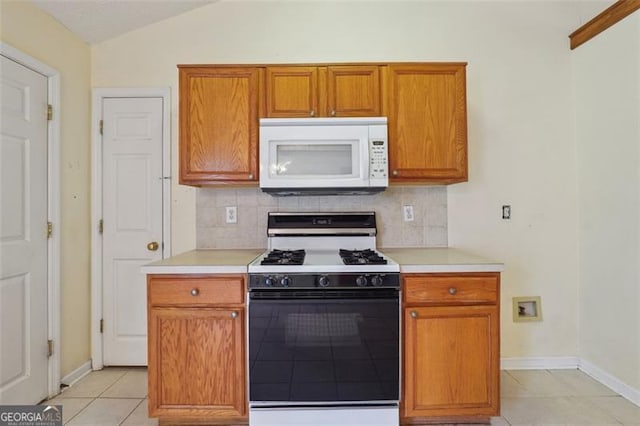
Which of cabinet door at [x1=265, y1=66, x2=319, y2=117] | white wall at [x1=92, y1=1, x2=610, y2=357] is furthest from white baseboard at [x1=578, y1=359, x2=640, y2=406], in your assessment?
cabinet door at [x1=265, y1=66, x2=319, y2=117]

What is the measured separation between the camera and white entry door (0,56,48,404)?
1884 mm

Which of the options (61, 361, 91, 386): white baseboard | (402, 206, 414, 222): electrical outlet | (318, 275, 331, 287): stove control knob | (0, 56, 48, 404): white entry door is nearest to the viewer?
(318, 275, 331, 287): stove control knob

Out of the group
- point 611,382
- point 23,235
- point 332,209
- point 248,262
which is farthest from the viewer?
point 332,209

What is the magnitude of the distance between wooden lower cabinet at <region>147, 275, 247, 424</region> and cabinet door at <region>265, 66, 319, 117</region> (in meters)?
1.06

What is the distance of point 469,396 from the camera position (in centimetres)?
181

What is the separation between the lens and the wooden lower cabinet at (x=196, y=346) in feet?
5.89

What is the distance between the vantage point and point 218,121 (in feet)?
7.04

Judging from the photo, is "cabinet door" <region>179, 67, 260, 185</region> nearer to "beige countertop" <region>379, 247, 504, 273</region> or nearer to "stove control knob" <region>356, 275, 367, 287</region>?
"stove control knob" <region>356, 275, 367, 287</region>

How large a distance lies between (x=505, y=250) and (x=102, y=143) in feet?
10.1

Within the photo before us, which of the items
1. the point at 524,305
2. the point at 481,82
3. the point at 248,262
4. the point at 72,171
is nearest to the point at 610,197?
the point at 524,305

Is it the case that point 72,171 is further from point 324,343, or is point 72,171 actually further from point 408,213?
point 408,213

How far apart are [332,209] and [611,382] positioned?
2.15m

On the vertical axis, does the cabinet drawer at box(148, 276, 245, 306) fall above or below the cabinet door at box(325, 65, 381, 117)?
below

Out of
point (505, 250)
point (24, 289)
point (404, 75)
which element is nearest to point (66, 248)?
point (24, 289)
